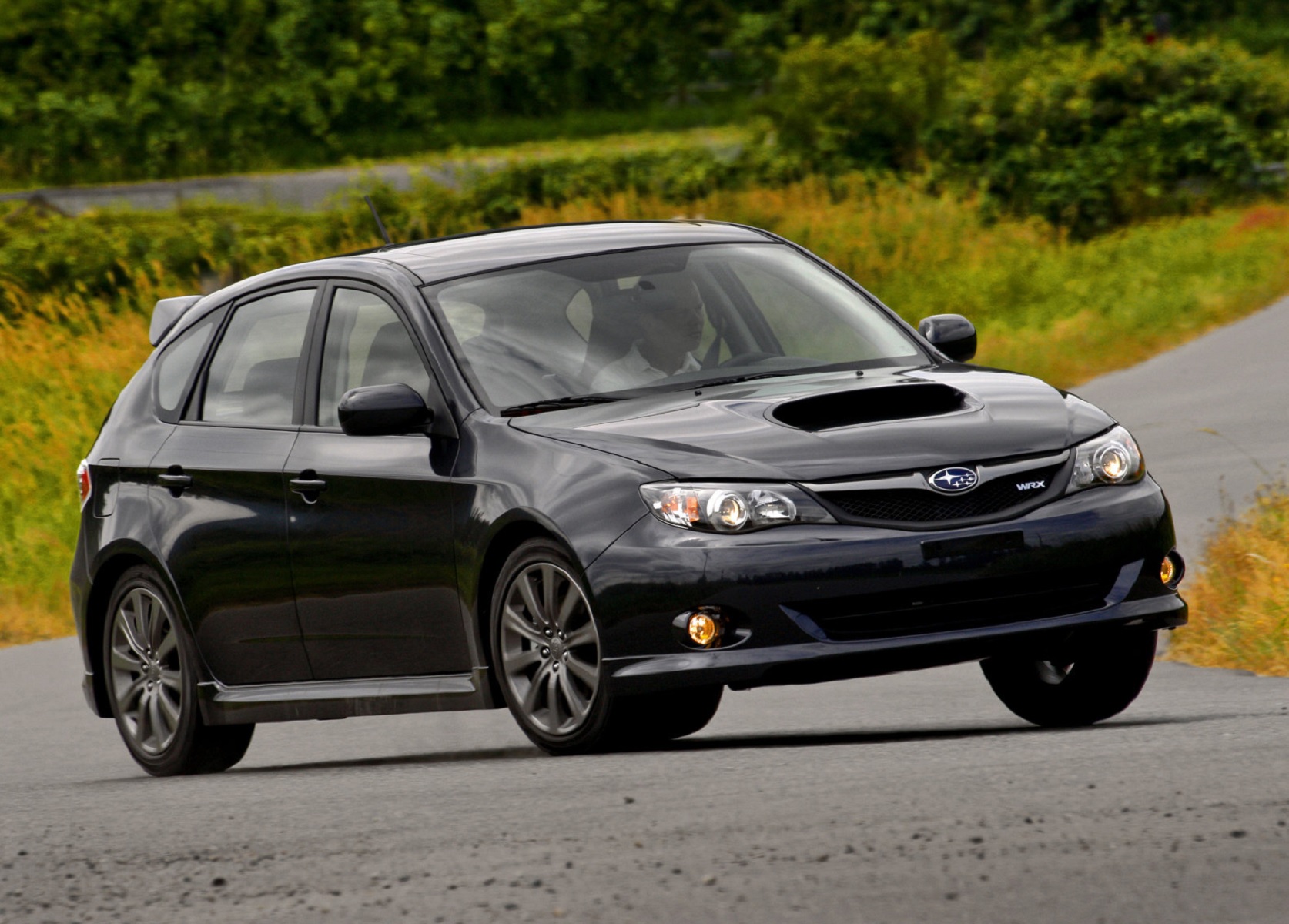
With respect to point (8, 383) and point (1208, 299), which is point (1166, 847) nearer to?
point (8, 383)

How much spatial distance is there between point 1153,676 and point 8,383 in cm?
1303

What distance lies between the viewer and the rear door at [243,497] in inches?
311

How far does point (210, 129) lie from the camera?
60688 millimetres

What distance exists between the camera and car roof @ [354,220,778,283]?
7.89 meters

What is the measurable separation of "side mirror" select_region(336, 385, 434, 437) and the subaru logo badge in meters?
1.63

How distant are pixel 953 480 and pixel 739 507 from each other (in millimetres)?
596

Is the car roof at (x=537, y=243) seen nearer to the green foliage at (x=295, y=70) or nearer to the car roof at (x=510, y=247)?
the car roof at (x=510, y=247)

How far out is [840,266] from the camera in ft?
82.9

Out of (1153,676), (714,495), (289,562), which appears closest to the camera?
(714,495)

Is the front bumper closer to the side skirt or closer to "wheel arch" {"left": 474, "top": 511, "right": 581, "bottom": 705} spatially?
"wheel arch" {"left": 474, "top": 511, "right": 581, "bottom": 705}

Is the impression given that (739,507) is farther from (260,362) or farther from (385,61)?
(385,61)

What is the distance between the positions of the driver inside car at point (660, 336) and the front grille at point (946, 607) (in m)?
1.24

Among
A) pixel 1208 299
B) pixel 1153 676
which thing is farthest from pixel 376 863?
pixel 1208 299

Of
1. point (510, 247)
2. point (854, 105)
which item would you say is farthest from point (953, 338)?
point (854, 105)
